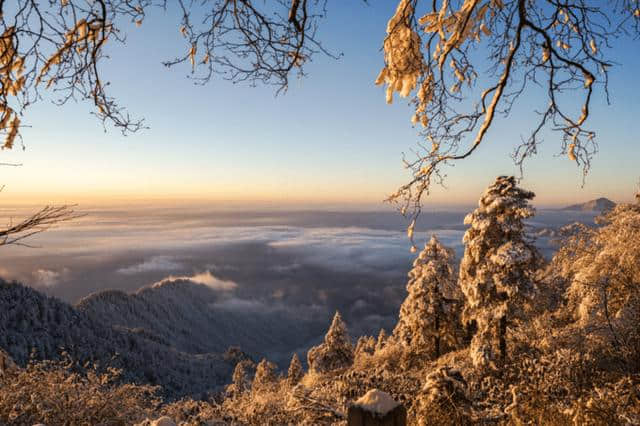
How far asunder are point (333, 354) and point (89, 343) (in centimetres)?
15024

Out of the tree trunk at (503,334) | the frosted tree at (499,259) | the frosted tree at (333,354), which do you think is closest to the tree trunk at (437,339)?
the frosted tree at (499,259)

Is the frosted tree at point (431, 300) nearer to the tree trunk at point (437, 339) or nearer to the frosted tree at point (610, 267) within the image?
the tree trunk at point (437, 339)

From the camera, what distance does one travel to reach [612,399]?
5.07m

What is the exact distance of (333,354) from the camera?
33.0m

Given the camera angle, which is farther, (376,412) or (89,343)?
(89,343)

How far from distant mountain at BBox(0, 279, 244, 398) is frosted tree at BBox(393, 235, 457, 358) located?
435ft

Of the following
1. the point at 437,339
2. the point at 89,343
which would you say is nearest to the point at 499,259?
the point at 437,339

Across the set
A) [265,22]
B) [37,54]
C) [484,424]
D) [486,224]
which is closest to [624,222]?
[486,224]

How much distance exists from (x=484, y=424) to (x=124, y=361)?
548ft

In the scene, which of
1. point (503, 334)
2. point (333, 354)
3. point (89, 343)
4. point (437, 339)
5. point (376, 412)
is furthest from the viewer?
point (89, 343)

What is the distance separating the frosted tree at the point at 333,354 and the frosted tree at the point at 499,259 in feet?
59.0

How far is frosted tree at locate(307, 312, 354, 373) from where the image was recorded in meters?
32.8

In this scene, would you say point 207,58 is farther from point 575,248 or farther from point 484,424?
point 575,248

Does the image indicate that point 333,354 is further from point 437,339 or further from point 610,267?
point 610,267
